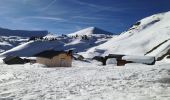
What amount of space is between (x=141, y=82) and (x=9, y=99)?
35.5ft

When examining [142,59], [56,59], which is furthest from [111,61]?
[56,59]

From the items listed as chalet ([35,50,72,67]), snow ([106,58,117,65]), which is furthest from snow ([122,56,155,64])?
chalet ([35,50,72,67])

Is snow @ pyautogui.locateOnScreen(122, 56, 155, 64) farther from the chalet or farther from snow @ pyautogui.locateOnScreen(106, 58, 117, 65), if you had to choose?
the chalet

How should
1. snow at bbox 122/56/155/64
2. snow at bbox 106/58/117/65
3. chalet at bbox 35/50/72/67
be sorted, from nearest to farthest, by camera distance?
snow at bbox 122/56/155/64 < chalet at bbox 35/50/72/67 < snow at bbox 106/58/117/65

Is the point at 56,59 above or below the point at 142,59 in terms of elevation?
above

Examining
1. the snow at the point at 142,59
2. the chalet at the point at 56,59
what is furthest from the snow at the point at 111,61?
the chalet at the point at 56,59

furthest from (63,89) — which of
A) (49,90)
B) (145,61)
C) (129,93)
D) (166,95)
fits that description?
(145,61)

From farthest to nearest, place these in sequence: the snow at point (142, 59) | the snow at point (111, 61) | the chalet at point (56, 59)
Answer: the snow at point (111, 61), the chalet at point (56, 59), the snow at point (142, 59)

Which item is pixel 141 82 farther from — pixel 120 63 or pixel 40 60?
pixel 40 60

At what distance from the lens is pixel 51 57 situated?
75938 mm

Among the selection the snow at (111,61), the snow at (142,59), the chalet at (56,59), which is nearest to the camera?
the snow at (142,59)

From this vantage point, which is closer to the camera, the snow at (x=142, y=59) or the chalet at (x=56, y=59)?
the snow at (x=142, y=59)

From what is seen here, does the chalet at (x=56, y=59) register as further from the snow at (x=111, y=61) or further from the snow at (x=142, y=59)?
the snow at (x=142, y=59)

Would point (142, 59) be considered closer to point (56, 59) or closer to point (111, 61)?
point (111, 61)
